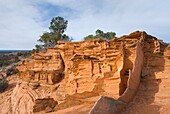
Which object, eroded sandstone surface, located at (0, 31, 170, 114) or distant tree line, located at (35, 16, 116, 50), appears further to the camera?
distant tree line, located at (35, 16, 116, 50)

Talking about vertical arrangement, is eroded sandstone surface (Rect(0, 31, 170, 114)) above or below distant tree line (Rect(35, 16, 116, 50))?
below

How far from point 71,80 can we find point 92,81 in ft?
4.77

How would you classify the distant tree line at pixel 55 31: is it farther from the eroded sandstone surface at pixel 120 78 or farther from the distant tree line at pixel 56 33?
the eroded sandstone surface at pixel 120 78

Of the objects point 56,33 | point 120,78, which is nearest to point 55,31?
point 56,33

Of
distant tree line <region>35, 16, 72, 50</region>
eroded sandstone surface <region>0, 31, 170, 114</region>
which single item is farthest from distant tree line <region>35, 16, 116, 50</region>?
eroded sandstone surface <region>0, 31, 170, 114</region>

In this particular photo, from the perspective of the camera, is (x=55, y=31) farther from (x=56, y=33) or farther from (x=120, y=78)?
(x=120, y=78)

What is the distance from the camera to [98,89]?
9656 millimetres

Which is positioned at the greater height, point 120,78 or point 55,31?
point 55,31

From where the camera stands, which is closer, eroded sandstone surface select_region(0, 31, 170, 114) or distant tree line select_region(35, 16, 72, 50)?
eroded sandstone surface select_region(0, 31, 170, 114)

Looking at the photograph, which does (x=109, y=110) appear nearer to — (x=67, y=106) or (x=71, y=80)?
(x=67, y=106)

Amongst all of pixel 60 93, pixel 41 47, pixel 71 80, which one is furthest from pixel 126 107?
pixel 41 47

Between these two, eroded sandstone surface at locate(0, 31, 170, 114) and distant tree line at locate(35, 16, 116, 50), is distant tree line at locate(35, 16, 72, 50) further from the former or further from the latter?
eroded sandstone surface at locate(0, 31, 170, 114)

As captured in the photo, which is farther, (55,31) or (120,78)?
(55,31)

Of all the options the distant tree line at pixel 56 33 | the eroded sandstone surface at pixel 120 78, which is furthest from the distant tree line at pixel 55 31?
the eroded sandstone surface at pixel 120 78
